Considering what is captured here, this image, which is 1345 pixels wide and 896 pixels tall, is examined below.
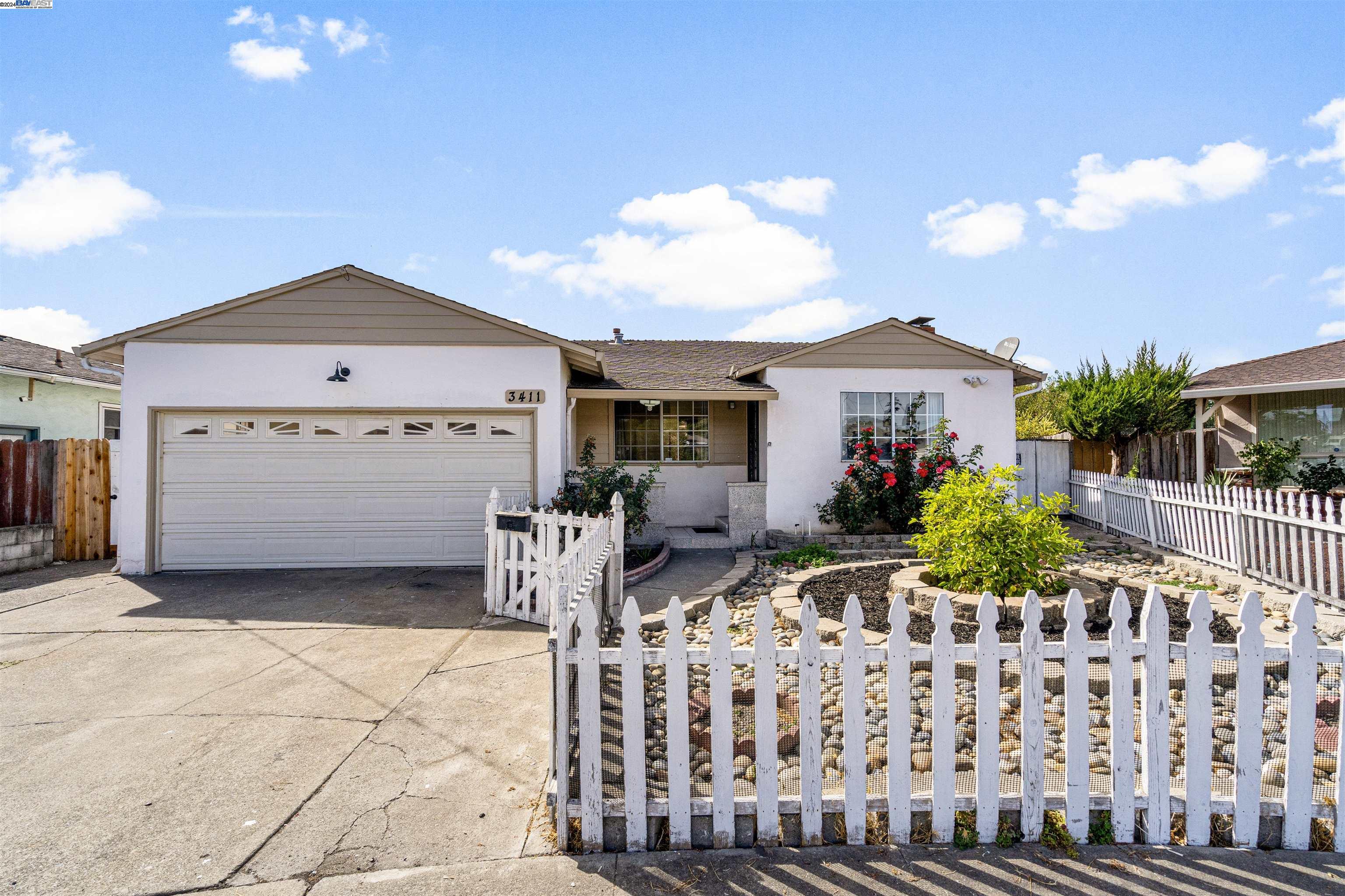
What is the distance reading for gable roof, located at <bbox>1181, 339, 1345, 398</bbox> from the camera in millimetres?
11109

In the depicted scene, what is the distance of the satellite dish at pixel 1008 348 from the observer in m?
12.1

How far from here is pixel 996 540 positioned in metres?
5.18

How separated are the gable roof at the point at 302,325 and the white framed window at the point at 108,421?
20.3ft

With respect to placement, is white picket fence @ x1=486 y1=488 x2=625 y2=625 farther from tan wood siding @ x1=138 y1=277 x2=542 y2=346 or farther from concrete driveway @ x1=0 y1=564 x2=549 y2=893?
tan wood siding @ x1=138 y1=277 x2=542 y2=346

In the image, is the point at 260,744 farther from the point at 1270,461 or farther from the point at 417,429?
the point at 1270,461

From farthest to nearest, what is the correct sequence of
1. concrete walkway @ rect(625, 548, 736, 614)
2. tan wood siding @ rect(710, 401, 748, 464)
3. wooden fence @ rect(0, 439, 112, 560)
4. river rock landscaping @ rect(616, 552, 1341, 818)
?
tan wood siding @ rect(710, 401, 748, 464)
wooden fence @ rect(0, 439, 112, 560)
concrete walkway @ rect(625, 548, 736, 614)
river rock landscaping @ rect(616, 552, 1341, 818)

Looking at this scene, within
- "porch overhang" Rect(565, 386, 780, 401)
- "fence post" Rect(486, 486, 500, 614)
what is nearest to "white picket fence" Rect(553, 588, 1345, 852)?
"fence post" Rect(486, 486, 500, 614)

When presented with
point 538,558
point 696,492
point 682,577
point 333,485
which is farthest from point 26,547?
point 696,492

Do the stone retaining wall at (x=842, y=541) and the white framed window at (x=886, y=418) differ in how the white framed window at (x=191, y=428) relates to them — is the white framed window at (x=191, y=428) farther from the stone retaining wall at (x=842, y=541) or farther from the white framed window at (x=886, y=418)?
the white framed window at (x=886, y=418)

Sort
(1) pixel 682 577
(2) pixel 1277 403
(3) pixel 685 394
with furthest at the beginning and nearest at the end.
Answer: (2) pixel 1277 403
(3) pixel 685 394
(1) pixel 682 577

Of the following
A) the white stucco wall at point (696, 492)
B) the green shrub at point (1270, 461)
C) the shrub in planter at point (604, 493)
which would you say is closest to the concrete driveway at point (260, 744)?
the shrub in planter at point (604, 493)

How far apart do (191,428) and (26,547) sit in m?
3.04

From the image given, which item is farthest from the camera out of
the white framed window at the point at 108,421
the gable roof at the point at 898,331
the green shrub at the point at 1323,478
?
the white framed window at the point at 108,421

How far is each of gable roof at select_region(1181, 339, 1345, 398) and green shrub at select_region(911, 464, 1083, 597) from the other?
9366 millimetres
